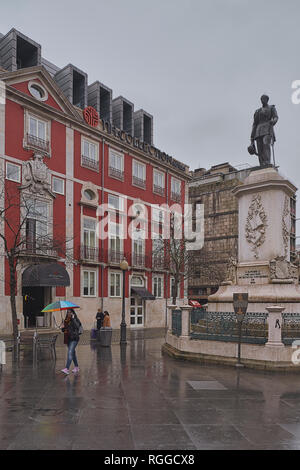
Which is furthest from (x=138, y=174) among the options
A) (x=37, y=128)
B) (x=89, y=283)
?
(x=89, y=283)

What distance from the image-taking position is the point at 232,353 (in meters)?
12.8

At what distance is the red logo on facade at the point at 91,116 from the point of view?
3133 centimetres

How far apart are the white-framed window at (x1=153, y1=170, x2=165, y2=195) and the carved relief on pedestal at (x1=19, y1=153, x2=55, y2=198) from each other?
484 inches

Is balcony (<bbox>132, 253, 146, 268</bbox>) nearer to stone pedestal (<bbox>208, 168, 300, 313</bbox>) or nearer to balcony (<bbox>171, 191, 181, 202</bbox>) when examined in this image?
balcony (<bbox>171, 191, 181, 202</bbox>)

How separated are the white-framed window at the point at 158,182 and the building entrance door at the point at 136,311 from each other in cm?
1002

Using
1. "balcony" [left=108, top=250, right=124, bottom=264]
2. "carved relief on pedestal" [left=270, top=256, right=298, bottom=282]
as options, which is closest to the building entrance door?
"balcony" [left=108, top=250, right=124, bottom=264]

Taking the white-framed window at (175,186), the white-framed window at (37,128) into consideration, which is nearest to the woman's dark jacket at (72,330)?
the white-framed window at (37,128)

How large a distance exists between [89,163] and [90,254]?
6907 millimetres

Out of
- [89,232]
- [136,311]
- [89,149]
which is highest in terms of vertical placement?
[89,149]

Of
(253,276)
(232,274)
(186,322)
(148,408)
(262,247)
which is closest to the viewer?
(148,408)

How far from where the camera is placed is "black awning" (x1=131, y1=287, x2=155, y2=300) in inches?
1334

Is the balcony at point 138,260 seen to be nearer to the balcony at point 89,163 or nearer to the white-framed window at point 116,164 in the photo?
the white-framed window at point 116,164

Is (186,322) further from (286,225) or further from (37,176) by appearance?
(37,176)
